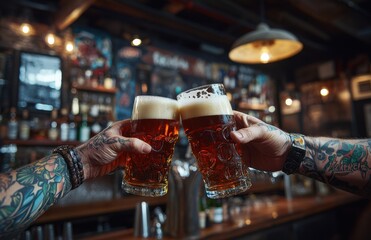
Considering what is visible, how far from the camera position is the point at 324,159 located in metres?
1.10

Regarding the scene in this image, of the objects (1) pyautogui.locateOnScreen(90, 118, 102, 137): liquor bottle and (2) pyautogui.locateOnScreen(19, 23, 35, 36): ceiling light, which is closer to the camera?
(2) pyautogui.locateOnScreen(19, 23, 35, 36): ceiling light

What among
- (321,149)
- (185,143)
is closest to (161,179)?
(321,149)

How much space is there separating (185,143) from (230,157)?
4.12m

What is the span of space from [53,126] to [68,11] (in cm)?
149

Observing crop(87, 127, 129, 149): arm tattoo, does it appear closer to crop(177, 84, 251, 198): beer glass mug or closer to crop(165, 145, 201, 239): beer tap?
crop(177, 84, 251, 198): beer glass mug

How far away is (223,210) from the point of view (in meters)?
2.74

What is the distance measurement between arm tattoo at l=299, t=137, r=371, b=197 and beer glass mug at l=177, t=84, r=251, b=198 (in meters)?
0.29

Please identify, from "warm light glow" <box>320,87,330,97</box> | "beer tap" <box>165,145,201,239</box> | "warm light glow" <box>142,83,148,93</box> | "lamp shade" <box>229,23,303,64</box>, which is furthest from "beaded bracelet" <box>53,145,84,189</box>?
"warm light glow" <box>320,87,330,97</box>

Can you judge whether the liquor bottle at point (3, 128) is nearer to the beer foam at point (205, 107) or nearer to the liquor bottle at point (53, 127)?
the liquor bottle at point (53, 127)

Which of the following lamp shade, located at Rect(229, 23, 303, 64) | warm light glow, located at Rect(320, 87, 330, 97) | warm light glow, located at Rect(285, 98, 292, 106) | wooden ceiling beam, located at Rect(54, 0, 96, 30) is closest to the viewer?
lamp shade, located at Rect(229, 23, 303, 64)

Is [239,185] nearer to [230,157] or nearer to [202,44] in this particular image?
Result: [230,157]

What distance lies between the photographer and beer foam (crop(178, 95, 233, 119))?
0.95 metres

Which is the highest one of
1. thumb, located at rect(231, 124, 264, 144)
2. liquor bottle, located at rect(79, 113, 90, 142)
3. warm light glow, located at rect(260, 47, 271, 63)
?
warm light glow, located at rect(260, 47, 271, 63)

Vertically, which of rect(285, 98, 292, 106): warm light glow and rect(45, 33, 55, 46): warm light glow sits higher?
rect(45, 33, 55, 46): warm light glow
